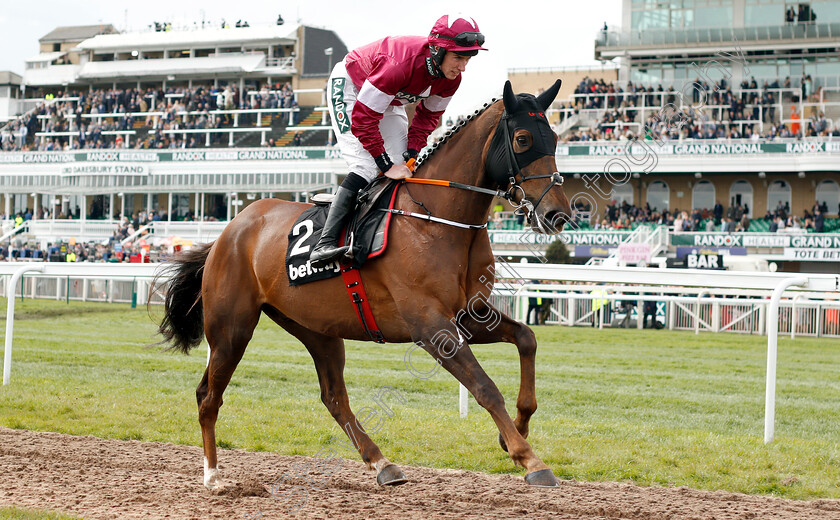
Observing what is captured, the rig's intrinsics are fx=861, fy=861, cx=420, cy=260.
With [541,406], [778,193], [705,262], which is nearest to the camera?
[541,406]

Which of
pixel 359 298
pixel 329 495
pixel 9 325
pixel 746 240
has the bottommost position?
pixel 746 240

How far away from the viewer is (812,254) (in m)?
26.4

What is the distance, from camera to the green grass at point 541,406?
17.8ft

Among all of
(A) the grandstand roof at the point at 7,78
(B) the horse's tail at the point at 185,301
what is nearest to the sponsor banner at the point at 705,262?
(B) the horse's tail at the point at 185,301

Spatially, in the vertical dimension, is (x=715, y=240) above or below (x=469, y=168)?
below

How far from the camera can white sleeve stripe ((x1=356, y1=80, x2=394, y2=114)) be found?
4.22 m

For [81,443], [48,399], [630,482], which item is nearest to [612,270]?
[630,482]

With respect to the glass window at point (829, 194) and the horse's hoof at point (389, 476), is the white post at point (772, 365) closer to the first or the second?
the horse's hoof at point (389, 476)

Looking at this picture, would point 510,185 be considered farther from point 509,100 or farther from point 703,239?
point 703,239

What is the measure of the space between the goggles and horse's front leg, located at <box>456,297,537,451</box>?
1.21 meters

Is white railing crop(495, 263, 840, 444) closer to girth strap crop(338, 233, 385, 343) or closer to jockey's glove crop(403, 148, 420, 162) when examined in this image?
jockey's glove crop(403, 148, 420, 162)

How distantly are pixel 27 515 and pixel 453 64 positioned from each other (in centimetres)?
289

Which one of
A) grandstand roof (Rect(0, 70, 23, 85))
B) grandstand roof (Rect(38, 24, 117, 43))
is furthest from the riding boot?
grandstand roof (Rect(38, 24, 117, 43))

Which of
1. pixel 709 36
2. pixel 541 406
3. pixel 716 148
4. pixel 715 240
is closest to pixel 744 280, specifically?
pixel 541 406
